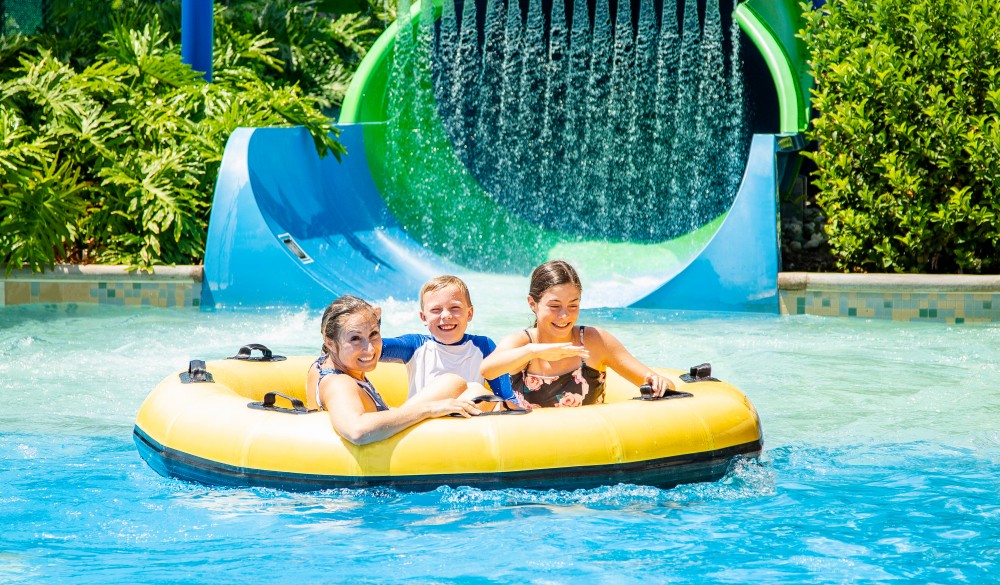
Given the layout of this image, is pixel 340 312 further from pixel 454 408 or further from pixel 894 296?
pixel 894 296

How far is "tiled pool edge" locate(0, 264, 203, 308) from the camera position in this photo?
329 inches

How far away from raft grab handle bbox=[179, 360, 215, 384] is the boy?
0.72 metres

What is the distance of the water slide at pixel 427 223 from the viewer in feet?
27.4

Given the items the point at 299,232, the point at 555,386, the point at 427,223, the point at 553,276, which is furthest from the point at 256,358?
the point at 427,223

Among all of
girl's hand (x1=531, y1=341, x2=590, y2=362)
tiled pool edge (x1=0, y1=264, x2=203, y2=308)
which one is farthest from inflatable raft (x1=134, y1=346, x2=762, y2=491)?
tiled pool edge (x1=0, y1=264, x2=203, y2=308)

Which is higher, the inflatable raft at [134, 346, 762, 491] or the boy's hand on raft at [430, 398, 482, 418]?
the boy's hand on raft at [430, 398, 482, 418]

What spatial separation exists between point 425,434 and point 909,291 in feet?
16.4

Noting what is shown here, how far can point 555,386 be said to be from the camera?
181 inches

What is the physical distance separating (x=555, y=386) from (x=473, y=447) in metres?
0.75

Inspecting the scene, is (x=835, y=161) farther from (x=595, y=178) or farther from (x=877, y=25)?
(x=595, y=178)

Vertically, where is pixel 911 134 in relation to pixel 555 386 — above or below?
above

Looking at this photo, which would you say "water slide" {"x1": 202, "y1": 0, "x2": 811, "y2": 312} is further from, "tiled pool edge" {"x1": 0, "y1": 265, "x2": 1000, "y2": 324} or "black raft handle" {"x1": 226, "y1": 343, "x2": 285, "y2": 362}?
"black raft handle" {"x1": 226, "y1": 343, "x2": 285, "y2": 362}

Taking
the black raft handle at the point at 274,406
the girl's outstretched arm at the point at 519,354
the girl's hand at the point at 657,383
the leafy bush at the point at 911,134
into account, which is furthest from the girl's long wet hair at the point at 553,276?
the leafy bush at the point at 911,134

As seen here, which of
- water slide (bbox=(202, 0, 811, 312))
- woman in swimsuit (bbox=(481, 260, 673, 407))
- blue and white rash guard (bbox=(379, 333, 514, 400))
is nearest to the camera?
woman in swimsuit (bbox=(481, 260, 673, 407))
